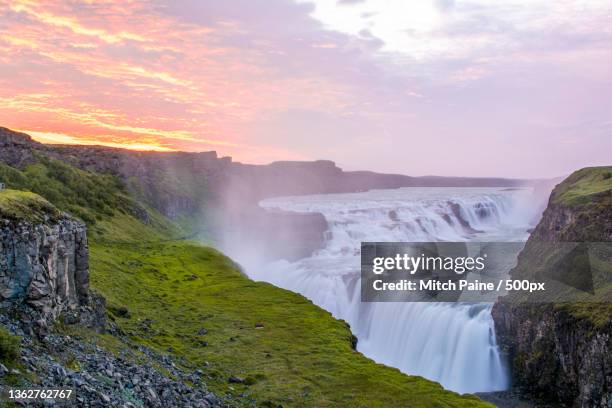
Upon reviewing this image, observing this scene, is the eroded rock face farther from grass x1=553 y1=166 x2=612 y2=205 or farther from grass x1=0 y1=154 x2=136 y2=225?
grass x1=0 y1=154 x2=136 y2=225

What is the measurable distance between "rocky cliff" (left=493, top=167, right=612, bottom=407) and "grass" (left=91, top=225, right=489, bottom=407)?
11145 millimetres

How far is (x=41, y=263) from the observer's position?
2816 cm

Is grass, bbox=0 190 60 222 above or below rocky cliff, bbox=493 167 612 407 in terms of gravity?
above

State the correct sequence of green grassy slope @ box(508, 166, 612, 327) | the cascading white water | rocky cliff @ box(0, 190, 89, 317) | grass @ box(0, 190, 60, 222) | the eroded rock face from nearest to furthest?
the eroded rock face, rocky cliff @ box(0, 190, 89, 317), grass @ box(0, 190, 60, 222), green grassy slope @ box(508, 166, 612, 327), the cascading white water

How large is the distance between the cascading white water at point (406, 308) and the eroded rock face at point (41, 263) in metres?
42.8

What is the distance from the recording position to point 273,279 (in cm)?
11188

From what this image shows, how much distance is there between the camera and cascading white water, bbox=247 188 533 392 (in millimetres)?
59656

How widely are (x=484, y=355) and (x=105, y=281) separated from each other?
46234 millimetres

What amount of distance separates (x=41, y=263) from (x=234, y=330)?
3149cm

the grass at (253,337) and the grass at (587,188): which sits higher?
the grass at (587,188)

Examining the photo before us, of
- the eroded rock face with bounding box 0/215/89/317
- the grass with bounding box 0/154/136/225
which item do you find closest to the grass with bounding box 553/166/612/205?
the eroded rock face with bounding box 0/215/89/317

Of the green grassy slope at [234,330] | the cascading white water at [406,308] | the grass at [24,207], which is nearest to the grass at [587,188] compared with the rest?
the cascading white water at [406,308]

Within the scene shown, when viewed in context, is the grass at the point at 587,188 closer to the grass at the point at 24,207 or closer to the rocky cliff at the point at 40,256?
the rocky cliff at the point at 40,256

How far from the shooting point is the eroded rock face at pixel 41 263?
26.0 meters
